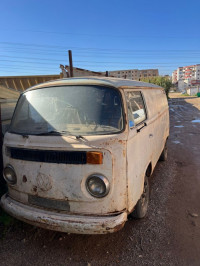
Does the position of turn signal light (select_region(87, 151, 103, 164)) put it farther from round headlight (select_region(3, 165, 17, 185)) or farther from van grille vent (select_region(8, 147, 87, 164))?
round headlight (select_region(3, 165, 17, 185))

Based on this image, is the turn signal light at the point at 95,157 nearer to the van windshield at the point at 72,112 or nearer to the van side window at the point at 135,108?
the van windshield at the point at 72,112

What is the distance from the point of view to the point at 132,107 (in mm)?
2816

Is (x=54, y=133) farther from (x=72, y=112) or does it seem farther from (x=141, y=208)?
(x=141, y=208)

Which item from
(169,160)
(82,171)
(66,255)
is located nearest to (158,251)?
(66,255)

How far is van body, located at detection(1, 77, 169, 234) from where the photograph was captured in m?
2.22

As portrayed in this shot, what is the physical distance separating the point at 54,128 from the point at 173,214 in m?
2.32

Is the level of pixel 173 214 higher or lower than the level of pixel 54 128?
lower

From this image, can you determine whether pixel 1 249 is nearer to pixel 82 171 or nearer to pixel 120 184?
pixel 82 171

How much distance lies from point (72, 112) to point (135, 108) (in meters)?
0.92

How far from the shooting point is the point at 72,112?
2.65m

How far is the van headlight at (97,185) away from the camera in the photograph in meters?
2.21

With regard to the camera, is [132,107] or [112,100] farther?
[132,107]

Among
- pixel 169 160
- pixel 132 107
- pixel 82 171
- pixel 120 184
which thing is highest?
pixel 132 107

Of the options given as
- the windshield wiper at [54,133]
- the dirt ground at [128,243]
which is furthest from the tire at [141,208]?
the windshield wiper at [54,133]
